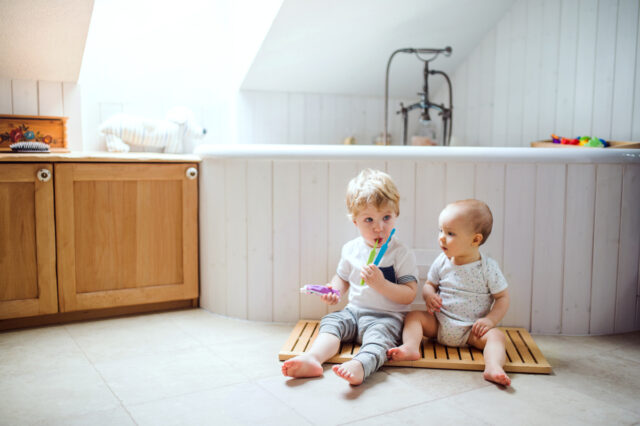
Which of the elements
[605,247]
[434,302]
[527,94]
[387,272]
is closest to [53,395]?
[387,272]

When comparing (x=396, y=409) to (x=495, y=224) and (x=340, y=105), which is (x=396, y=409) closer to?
(x=495, y=224)

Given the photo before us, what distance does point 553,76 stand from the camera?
251 cm

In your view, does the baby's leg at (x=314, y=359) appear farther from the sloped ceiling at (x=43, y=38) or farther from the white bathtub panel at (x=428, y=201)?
the sloped ceiling at (x=43, y=38)

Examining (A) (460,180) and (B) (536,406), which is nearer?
(B) (536,406)

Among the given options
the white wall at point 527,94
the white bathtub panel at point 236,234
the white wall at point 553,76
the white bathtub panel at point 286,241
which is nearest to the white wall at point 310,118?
the white wall at point 527,94

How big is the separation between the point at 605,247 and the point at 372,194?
85 centimetres

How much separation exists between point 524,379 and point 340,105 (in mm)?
1879

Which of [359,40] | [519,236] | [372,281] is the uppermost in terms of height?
[359,40]

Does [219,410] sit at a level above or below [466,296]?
below

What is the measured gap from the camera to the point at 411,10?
251 centimetres

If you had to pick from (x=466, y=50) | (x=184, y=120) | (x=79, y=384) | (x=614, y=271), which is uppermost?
(x=466, y=50)

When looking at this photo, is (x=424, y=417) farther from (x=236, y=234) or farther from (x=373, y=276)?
(x=236, y=234)

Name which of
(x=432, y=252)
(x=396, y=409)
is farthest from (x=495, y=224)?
(x=396, y=409)

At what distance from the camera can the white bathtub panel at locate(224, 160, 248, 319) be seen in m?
2.01
